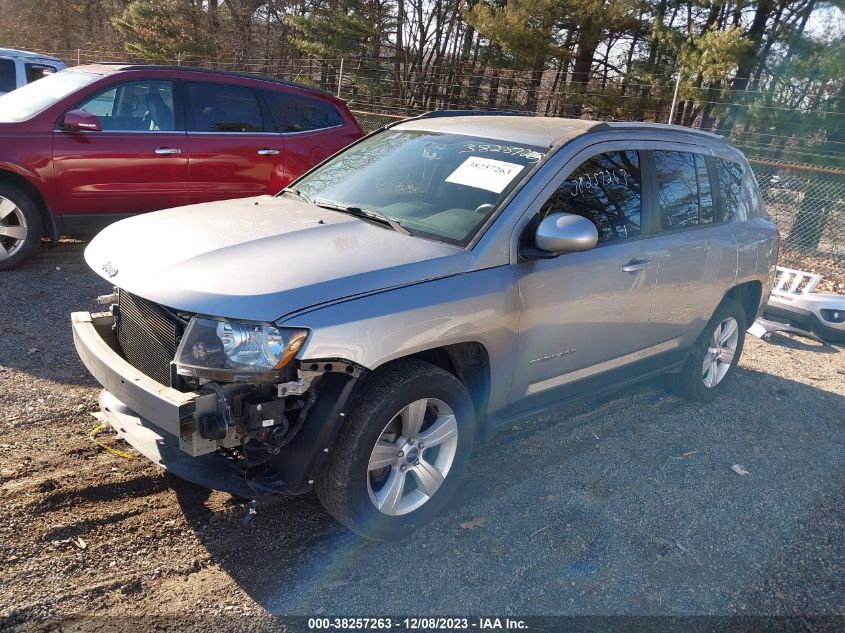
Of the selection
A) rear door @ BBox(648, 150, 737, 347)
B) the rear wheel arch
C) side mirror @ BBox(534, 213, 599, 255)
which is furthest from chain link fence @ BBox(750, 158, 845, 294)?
side mirror @ BBox(534, 213, 599, 255)

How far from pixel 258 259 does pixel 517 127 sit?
190 centimetres

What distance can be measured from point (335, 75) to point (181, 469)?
61.3ft

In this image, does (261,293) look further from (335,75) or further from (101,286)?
(335,75)

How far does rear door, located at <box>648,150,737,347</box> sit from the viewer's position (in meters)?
4.35

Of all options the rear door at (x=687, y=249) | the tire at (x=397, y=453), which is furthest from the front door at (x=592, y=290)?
the tire at (x=397, y=453)

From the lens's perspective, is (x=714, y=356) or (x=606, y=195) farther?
(x=714, y=356)

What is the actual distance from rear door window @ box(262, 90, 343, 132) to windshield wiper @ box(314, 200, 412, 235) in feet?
13.1

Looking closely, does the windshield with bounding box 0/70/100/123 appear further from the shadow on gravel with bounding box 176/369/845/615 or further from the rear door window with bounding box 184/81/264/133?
the shadow on gravel with bounding box 176/369/845/615

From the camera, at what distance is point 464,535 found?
134 inches

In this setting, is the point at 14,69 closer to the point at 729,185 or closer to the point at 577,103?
the point at 577,103

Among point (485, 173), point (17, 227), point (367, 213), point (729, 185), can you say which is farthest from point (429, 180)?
point (17, 227)

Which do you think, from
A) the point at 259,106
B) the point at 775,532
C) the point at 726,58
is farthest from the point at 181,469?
the point at 726,58

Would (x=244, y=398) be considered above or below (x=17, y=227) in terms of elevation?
above

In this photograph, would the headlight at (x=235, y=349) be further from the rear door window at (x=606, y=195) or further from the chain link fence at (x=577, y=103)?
the chain link fence at (x=577, y=103)
